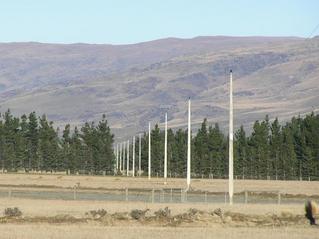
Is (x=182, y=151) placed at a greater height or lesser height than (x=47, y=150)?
greater

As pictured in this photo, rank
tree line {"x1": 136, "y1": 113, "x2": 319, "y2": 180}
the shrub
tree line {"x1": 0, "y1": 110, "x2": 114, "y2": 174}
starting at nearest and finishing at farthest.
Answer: the shrub
tree line {"x1": 136, "y1": 113, "x2": 319, "y2": 180}
tree line {"x1": 0, "y1": 110, "x2": 114, "y2": 174}

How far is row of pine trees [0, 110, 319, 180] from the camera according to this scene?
162 m

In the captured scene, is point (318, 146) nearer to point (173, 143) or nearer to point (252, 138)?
point (252, 138)

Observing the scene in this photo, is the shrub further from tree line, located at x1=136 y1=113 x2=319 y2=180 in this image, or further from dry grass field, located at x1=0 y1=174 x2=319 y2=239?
tree line, located at x1=136 y1=113 x2=319 y2=180

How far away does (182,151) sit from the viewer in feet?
564

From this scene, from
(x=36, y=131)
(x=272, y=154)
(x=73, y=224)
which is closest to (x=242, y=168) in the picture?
(x=272, y=154)

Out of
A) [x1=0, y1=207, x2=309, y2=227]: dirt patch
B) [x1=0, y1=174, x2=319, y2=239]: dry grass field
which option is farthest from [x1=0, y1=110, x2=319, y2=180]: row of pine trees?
[x1=0, y1=207, x2=309, y2=227]: dirt patch

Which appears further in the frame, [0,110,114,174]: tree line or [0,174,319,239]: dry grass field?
[0,110,114,174]: tree line

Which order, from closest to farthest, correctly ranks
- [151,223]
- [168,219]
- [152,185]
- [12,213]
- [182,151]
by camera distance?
1. [151,223]
2. [168,219]
3. [12,213]
4. [152,185]
5. [182,151]

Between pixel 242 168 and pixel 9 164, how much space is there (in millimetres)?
40912

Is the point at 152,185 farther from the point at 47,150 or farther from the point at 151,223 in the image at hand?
the point at 47,150

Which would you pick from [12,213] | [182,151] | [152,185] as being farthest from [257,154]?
[12,213]

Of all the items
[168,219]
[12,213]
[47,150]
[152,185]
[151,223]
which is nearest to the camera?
[151,223]

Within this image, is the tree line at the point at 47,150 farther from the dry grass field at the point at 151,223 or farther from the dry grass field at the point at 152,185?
the dry grass field at the point at 151,223
